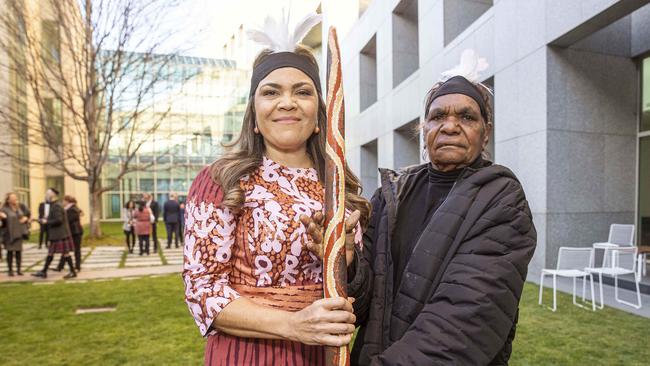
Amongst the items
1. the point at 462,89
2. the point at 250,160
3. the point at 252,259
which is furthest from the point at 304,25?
the point at 252,259

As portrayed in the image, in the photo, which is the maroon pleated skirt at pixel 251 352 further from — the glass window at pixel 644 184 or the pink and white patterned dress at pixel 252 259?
the glass window at pixel 644 184

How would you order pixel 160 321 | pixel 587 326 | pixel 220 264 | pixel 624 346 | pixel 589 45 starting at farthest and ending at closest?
pixel 589 45 → pixel 160 321 → pixel 587 326 → pixel 624 346 → pixel 220 264

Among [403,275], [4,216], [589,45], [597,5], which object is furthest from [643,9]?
[4,216]

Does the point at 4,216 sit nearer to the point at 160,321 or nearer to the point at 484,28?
the point at 160,321

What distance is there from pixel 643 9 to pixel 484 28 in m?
2.93

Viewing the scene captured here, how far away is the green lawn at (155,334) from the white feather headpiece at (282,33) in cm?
374

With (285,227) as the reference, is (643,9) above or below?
above

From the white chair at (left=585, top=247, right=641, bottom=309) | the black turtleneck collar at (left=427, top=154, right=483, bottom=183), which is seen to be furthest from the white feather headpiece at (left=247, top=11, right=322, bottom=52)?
the white chair at (left=585, top=247, right=641, bottom=309)

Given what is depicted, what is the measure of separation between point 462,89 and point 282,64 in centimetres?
73

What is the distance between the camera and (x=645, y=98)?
805 centimetres

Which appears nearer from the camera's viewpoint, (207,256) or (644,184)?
(207,256)

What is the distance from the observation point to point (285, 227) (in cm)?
148

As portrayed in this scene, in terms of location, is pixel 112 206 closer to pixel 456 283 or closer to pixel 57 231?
pixel 57 231

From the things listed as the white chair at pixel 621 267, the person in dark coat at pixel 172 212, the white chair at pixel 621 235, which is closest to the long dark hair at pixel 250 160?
the white chair at pixel 621 267
